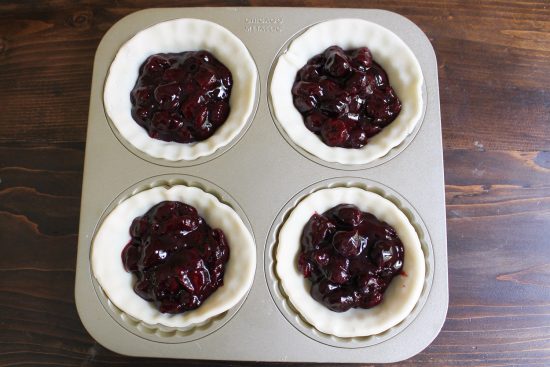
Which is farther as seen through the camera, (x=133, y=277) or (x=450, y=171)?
(x=450, y=171)

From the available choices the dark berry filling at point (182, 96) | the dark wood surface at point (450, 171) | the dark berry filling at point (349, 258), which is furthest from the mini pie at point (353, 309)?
the dark berry filling at point (182, 96)

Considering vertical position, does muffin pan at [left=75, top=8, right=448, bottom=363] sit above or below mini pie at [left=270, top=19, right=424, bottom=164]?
below

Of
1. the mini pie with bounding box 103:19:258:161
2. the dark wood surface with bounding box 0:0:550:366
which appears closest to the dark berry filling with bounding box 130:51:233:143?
the mini pie with bounding box 103:19:258:161

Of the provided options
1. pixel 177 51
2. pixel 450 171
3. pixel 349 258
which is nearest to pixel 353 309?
pixel 349 258

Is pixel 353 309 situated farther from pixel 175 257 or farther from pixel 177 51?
pixel 177 51

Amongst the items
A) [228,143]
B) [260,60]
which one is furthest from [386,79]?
[228,143]

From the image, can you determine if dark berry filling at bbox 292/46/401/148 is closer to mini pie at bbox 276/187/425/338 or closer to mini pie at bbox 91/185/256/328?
mini pie at bbox 276/187/425/338

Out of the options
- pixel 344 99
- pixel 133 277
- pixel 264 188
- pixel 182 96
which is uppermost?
pixel 344 99
